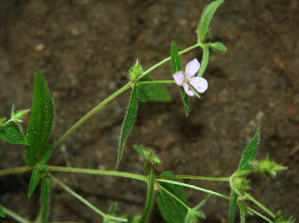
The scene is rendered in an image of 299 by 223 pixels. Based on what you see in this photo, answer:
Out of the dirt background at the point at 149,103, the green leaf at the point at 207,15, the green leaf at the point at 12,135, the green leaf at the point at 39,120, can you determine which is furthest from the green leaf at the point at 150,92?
the green leaf at the point at 12,135

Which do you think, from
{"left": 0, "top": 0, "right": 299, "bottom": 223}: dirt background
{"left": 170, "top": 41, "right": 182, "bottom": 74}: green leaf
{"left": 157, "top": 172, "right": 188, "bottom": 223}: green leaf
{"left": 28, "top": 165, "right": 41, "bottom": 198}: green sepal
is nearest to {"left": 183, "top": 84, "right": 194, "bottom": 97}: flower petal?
{"left": 170, "top": 41, "right": 182, "bottom": 74}: green leaf

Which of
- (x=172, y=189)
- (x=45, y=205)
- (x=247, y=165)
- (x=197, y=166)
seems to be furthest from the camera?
(x=197, y=166)

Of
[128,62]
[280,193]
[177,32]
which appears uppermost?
[177,32]

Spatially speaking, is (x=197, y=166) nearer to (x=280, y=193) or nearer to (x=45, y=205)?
(x=280, y=193)

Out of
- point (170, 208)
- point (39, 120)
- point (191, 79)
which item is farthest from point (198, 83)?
point (39, 120)

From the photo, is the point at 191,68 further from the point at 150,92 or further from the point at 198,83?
the point at 150,92

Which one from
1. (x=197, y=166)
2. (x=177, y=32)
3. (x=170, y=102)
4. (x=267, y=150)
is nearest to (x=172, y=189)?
(x=197, y=166)

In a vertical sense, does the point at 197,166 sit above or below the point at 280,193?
above
